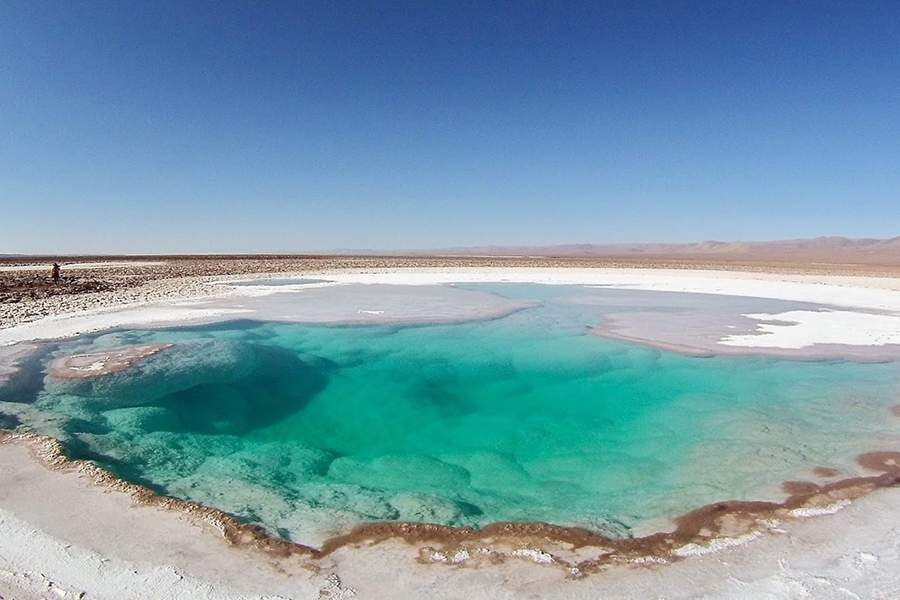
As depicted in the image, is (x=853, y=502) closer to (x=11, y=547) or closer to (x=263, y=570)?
(x=263, y=570)

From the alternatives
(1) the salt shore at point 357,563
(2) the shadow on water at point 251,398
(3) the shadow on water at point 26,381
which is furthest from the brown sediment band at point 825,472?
(3) the shadow on water at point 26,381

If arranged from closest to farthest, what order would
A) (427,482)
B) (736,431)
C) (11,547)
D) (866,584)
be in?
(866,584)
(11,547)
(427,482)
(736,431)

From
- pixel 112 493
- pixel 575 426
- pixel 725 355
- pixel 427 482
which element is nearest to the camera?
pixel 112 493

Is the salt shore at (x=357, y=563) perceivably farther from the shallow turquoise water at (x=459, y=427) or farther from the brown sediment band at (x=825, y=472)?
the shallow turquoise water at (x=459, y=427)

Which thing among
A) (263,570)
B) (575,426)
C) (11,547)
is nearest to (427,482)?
(263,570)

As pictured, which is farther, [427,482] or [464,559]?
[427,482]

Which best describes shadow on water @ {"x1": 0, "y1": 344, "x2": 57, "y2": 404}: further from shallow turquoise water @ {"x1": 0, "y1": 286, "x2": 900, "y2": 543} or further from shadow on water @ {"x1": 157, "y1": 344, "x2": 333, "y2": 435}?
shadow on water @ {"x1": 157, "y1": 344, "x2": 333, "y2": 435}
